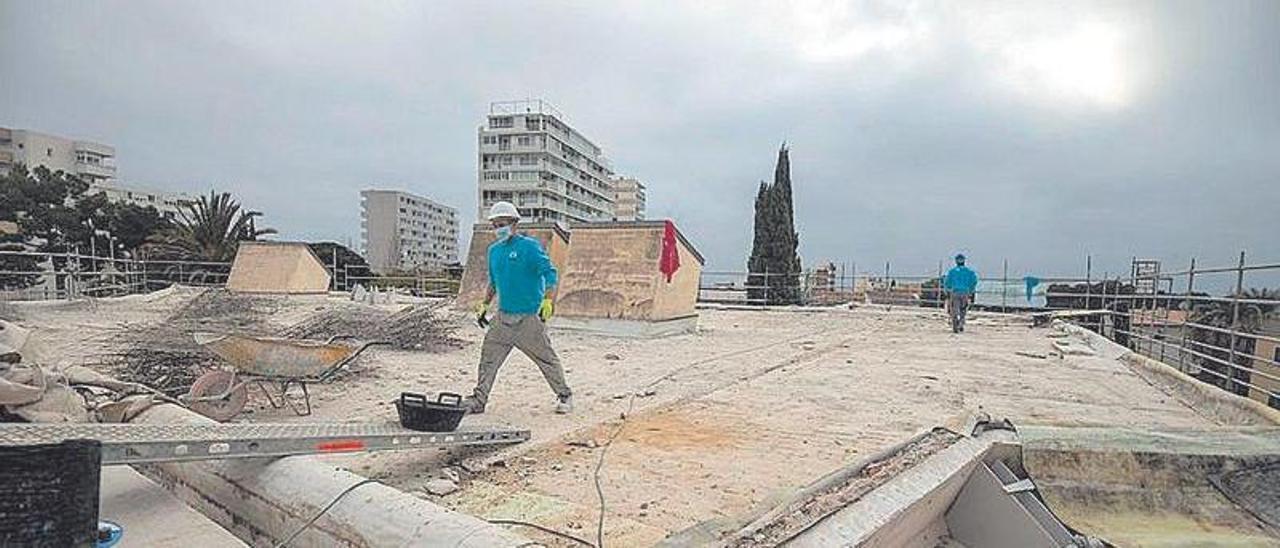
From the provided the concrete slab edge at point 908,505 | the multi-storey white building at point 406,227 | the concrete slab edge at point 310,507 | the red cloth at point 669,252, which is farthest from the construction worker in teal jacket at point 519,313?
the multi-storey white building at point 406,227

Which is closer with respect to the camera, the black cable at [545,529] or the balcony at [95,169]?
the black cable at [545,529]

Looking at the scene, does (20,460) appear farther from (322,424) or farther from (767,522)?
(767,522)

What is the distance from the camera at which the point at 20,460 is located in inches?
78.3

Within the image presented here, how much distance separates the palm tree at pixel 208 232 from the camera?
24828 mm

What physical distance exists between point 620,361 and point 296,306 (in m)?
10.9

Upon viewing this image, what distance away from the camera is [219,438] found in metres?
2.82

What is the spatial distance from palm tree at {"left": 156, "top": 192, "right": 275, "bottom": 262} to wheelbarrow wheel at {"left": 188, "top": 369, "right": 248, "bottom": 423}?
958 inches

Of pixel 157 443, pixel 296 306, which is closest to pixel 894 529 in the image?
pixel 157 443

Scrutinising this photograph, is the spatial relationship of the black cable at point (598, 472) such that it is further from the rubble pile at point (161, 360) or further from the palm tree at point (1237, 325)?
the palm tree at point (1237, 325)

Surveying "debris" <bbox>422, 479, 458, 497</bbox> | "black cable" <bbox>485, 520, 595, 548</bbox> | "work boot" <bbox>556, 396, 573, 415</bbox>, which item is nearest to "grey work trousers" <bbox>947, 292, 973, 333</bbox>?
"work boot" <bbox>556, 396, 573, 415</bbox>

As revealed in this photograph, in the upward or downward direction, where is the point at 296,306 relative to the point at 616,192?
downward

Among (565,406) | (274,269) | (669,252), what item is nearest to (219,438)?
(565,406)

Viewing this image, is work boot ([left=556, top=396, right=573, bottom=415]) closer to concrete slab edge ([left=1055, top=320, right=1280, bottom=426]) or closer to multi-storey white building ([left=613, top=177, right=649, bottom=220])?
concrete slab edge ([left=1055, top=320, right=1280, bottom=426])

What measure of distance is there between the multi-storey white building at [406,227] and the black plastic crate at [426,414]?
2352 inches
